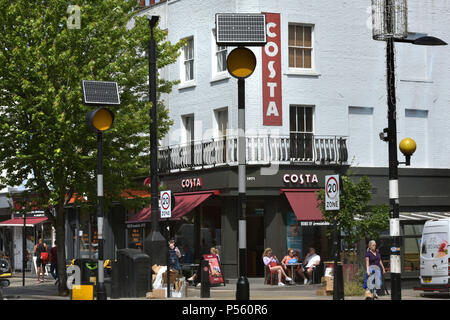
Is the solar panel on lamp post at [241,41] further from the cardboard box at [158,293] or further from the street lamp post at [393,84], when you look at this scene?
the cardboard box at [158,293]

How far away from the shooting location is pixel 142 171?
96.9ft

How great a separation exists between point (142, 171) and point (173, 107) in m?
8.40

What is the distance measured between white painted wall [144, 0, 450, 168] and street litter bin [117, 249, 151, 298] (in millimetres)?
9987

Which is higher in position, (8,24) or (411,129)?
(8,24)

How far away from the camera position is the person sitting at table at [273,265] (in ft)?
102

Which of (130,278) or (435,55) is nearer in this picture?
(130,278)

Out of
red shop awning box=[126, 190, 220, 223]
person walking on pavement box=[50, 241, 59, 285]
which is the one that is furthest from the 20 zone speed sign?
person walking on pavement box=[50, 241, 59, 285]

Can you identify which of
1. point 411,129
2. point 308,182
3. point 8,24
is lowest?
point 308,182

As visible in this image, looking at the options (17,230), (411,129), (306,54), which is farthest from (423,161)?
(17,230)

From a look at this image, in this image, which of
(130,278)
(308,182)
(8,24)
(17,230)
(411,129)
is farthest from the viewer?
(17,230)

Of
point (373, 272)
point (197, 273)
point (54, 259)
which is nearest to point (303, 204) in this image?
point (197, 273)

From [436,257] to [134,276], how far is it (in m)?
9.03
